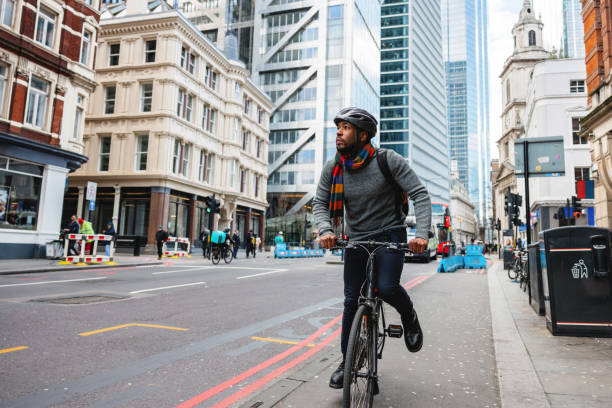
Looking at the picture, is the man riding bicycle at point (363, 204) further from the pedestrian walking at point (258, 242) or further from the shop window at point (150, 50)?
the pedestrian walking at point (258, 242)

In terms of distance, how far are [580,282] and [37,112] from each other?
2104 centimetres

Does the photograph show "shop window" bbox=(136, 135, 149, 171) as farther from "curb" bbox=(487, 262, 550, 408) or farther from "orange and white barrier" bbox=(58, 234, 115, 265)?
"curb" bbox=(487, 262, 550, 408)

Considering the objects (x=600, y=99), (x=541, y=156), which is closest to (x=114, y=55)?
(x=600, y=99)

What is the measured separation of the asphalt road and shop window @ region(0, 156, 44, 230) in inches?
403

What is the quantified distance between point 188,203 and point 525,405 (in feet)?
102

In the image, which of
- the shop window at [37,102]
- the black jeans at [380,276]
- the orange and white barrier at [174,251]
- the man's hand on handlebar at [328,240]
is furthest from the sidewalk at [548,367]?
the orange and white barrier at [174,251]

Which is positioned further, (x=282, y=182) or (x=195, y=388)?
(x=282, y=182)

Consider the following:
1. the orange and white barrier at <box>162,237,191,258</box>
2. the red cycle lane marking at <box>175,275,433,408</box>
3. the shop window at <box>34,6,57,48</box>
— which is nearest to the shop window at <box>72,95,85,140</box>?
the shop window at <box>34,6,57,48</box>

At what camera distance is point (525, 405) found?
3.00m

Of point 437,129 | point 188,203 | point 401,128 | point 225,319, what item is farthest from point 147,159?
point 437,129

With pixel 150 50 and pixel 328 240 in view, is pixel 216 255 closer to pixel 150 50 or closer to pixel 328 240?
pixel 328 240

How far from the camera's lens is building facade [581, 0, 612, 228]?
13406 mm

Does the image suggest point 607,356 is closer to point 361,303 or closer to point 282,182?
point 361,303

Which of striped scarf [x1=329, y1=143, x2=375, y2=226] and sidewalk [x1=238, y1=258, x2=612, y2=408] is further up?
striped scarf [x1=329, y1=143, x2=375, y2=226]
